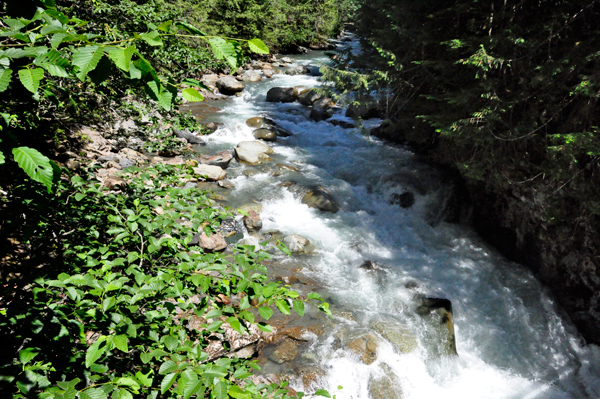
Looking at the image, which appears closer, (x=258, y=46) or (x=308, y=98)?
(x=258, y=46)

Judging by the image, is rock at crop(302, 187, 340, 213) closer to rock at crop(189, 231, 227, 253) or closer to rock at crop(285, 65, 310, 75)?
rock at crop(189, 231, 227, 253)

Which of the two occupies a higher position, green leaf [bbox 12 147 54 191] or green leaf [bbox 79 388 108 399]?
green leaf [bbox 12 147 54 191]

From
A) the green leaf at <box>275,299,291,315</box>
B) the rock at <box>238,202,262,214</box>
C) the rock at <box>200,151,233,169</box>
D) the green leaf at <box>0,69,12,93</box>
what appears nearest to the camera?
the green leaf at <box>0,69,12,93</box>

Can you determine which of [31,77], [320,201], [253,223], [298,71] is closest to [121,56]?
[31,77]

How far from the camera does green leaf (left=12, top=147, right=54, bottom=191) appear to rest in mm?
1081

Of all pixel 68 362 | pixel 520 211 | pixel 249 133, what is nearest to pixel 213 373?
pixel 68 362

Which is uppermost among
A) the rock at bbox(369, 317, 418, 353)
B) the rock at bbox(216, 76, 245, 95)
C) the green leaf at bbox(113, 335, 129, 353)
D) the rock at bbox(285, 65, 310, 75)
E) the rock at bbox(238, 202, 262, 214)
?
the green leaf at bbox(113, 335, 129, 353)

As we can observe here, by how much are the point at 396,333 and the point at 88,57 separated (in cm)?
596

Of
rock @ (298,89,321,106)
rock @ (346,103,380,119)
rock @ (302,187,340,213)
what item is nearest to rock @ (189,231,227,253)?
rock @ (302,187,340,213)

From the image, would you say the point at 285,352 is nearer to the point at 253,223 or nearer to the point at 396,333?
the point at 396,333

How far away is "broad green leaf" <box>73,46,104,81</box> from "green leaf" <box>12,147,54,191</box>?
1.18 feet

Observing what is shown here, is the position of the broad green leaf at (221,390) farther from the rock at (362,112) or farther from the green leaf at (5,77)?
the rock at (362,112)

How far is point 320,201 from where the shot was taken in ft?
29.7

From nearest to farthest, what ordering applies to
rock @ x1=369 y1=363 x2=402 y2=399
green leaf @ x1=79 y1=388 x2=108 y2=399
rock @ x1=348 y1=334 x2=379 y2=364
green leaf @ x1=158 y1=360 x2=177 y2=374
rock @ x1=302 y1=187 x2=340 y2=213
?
green leaf @ x1=79 y1=388 x2=108 y2=399, green leaf @ x1=158 y1=360 x2=177 y2=374, rock @ x1=369 y1=363 x2=402 y2=399, rock @ x1=348 y1=334 x2=379 y2=364, rock @ x1=302 y1=187 x2=340 y2=213
